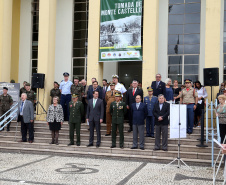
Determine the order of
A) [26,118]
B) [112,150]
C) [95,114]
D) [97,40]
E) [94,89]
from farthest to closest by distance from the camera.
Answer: [97,40]
[94,89]
[26,118]
[95,114]
[112,150]

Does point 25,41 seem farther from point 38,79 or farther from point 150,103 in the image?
point 150,103

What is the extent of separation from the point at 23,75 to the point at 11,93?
11.9 feet

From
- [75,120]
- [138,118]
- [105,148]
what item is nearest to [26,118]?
[75,120]

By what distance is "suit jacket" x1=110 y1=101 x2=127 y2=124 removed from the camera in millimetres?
9914

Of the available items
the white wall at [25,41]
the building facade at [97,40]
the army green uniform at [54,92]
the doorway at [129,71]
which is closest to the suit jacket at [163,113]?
the building facade at [97,40]

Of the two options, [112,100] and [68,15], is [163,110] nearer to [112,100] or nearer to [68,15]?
[112,100]

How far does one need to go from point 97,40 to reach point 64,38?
3.80 m

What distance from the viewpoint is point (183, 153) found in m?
9.00

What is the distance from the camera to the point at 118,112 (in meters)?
9.98

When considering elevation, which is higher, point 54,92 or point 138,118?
point 54,92

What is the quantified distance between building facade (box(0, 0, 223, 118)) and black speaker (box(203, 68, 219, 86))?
1.39 metres

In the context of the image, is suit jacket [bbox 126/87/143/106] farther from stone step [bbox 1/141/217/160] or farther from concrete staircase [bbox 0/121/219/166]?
stone step [bbox 1/141/217/160]

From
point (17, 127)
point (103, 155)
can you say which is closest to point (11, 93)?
point (17, 127)

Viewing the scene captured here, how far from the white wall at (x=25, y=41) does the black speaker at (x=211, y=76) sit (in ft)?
33.5
